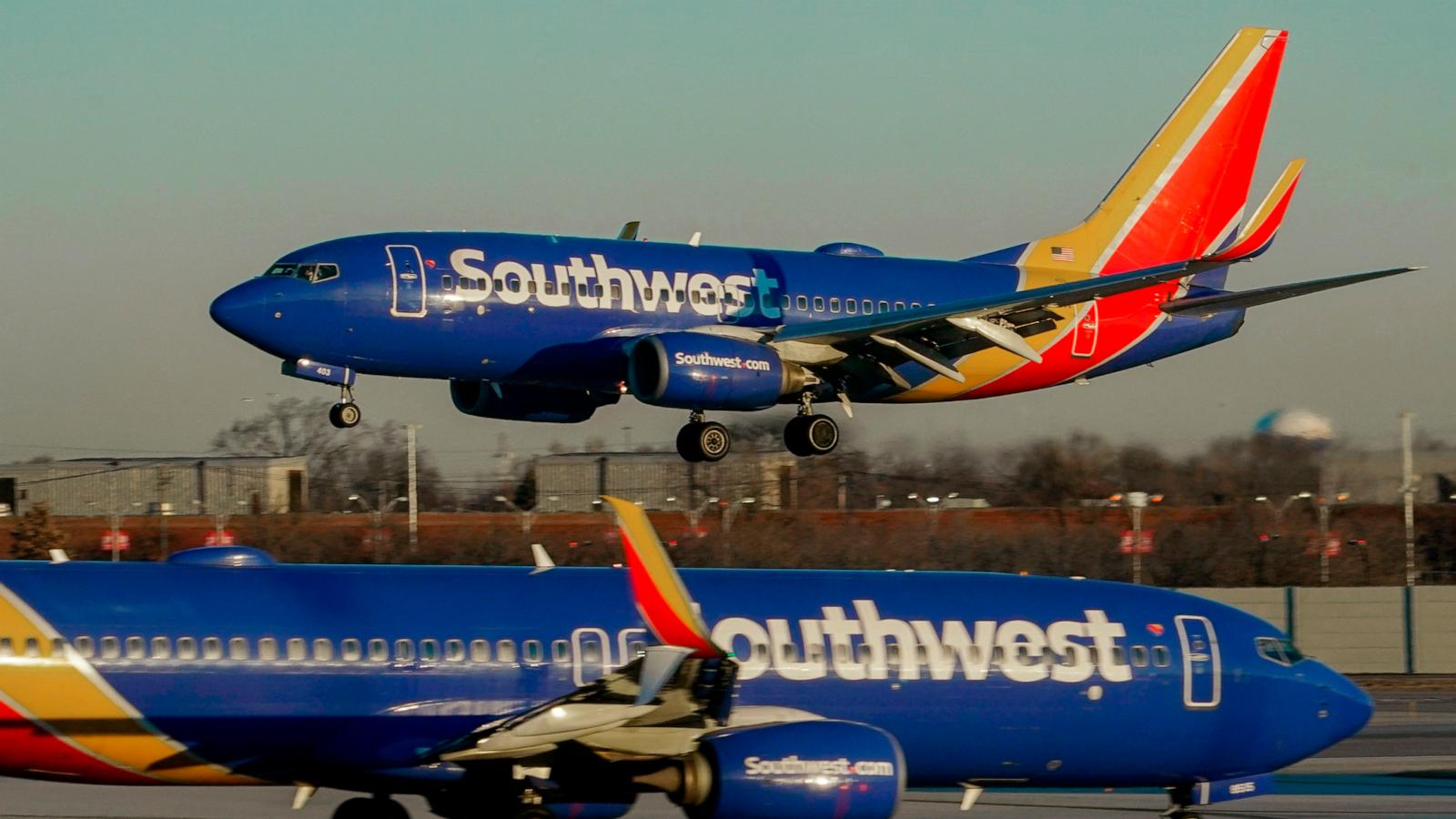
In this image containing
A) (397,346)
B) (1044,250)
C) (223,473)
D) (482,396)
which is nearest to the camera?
(397,346)

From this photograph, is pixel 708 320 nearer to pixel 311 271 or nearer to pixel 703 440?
pixel 703 440

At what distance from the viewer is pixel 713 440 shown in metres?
32.3

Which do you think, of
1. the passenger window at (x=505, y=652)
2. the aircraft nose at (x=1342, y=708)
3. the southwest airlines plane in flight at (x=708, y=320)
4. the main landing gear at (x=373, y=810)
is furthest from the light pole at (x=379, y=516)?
the aircraft nose at (x=1342, y=708)

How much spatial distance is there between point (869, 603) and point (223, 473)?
1967 inches

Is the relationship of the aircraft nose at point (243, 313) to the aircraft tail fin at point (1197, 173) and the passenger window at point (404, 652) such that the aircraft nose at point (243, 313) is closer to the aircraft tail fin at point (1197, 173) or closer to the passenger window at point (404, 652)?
the passenger window at point (404, 652)

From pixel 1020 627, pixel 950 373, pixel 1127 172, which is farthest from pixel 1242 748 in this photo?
pixel 1127 172

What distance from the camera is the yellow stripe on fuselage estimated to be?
65.8 feet

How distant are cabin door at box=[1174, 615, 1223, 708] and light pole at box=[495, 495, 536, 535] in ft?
107

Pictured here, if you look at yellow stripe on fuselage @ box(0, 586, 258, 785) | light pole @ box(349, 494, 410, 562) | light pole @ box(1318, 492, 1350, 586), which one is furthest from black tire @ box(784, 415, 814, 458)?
light pole @ box(1318, 492, 1350, 586)

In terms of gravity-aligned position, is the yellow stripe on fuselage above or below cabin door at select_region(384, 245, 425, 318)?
below

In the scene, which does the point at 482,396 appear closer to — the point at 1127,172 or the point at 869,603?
the point at 869,603

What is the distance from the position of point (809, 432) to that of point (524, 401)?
4.83m

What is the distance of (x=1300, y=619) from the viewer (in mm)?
50844

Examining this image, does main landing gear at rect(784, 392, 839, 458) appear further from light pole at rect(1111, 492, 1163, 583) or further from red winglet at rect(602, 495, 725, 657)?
light pole at rect(1111, 492, 1163, 583)
